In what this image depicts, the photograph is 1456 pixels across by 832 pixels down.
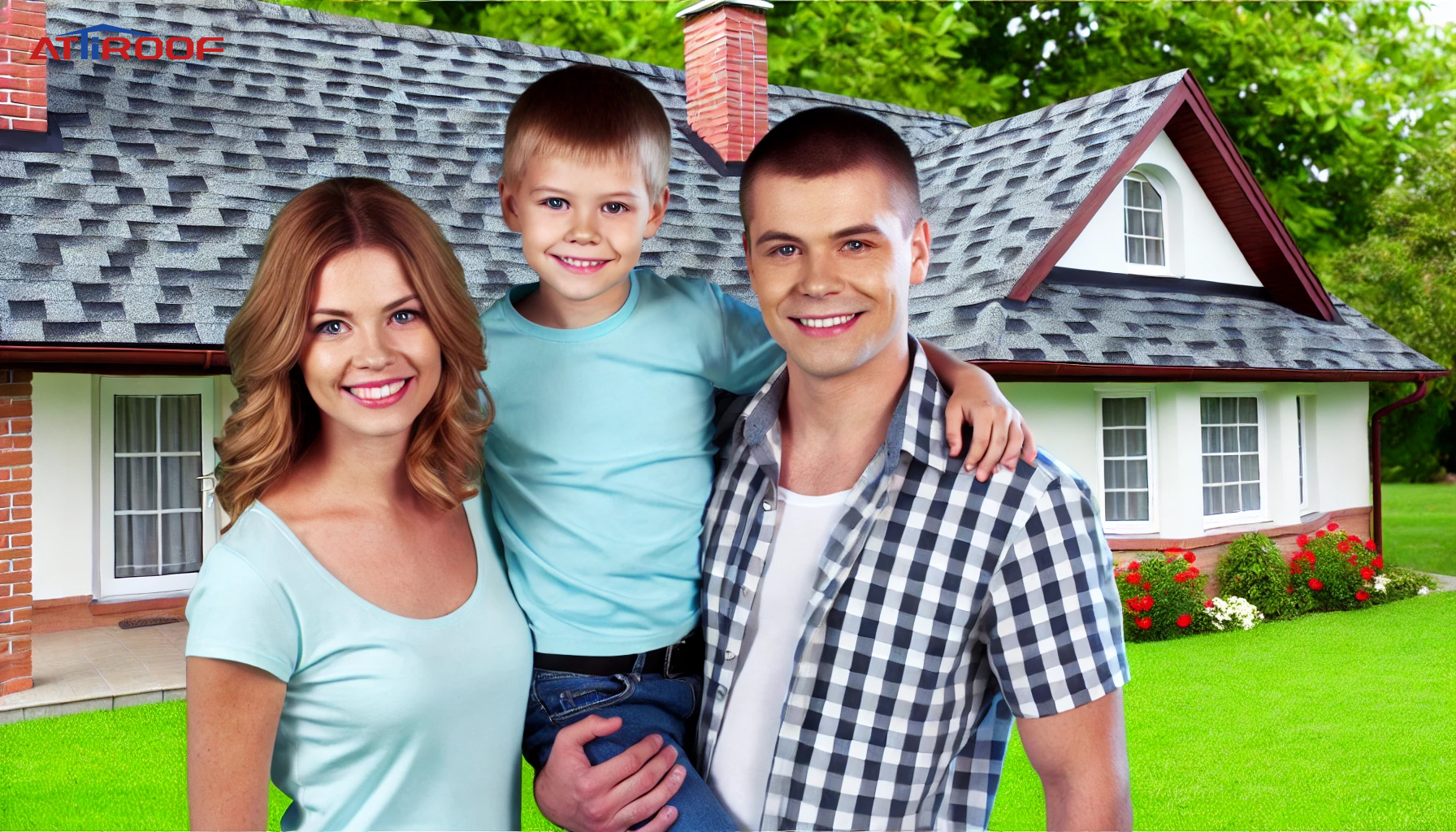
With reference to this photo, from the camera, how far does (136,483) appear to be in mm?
10227

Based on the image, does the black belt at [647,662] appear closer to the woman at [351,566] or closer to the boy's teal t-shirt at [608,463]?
the boy's teal t-shirt at [608,463]

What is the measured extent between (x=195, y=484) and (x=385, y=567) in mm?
9507

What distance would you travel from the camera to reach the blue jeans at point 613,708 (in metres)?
2.37

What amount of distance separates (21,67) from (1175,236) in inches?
459

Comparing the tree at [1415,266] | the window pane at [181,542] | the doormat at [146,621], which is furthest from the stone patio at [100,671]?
the tree at [1415,266]

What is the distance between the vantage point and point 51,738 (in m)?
7.38

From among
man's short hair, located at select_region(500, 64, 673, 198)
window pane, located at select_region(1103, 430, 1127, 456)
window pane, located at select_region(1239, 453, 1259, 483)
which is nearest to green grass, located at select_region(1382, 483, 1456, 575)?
window pane, located at select_region(1239, 453, 1259, 483)

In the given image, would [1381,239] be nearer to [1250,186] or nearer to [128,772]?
[1250,186]

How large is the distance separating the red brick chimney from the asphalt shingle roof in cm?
40

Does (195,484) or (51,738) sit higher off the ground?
(195,484)

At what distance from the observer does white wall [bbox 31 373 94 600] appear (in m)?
9.45

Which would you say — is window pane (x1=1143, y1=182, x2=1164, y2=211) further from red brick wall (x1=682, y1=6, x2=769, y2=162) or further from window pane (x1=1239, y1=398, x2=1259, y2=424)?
red brick wall (x1=682, y1=6, x2=769, y2=162)

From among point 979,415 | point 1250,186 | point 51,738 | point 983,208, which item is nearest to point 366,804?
point 979,415

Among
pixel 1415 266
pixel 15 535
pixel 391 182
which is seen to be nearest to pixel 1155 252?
pixel 1415 266
